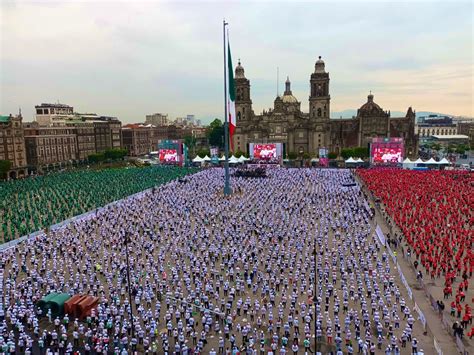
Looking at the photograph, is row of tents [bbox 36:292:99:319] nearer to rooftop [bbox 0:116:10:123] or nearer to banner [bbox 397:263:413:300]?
banner [bbox 397:263:413:300]

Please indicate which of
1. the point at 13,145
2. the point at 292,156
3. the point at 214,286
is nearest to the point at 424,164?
the point at 292,156

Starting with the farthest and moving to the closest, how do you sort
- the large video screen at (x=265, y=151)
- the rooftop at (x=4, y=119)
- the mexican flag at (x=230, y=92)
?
the large video screen at (x=265, y=151)
the rooftop at (x=4, y=119)
the mexican flag at (x=230, y=92)

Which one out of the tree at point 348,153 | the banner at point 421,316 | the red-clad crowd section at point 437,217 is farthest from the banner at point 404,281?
the tree at point 348,153

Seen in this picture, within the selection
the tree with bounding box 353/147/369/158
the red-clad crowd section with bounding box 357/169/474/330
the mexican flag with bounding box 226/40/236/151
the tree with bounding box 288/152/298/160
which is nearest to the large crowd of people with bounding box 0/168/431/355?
the red-clad crowd section with bounding box 357/169/474/330

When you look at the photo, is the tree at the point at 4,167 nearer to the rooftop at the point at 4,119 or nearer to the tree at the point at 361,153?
the rooftop at the point at 4,119

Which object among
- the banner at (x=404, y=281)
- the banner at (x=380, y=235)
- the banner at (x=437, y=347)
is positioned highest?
the banner at (x=380, y=235)

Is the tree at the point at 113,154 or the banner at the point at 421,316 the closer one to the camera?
the banner at the point at 421,316

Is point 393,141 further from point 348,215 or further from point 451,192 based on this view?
point 348,215

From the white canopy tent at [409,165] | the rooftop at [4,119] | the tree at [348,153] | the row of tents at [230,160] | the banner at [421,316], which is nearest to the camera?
the banner at [421,316]
